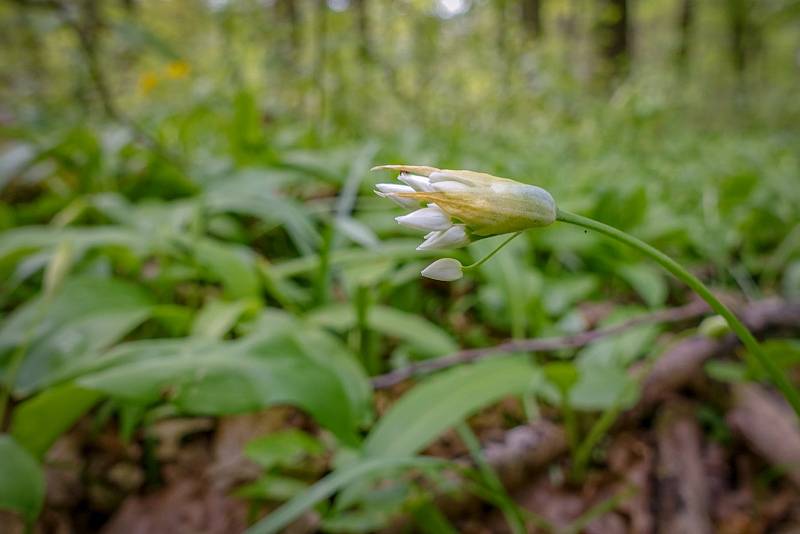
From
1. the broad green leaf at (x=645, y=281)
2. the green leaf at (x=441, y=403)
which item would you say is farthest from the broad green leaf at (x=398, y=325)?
Answer: the broad green leaf at (x=645, y=281)

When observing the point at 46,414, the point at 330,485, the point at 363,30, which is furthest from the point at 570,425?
the point at 363,30

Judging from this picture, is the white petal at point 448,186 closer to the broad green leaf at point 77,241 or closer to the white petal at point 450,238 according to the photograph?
A: the white petal at point 450,238

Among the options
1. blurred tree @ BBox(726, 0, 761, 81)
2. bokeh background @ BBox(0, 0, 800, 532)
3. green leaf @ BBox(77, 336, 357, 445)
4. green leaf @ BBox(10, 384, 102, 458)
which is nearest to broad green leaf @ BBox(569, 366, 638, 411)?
bokeh background @ BBox(0, 0, 800, 532)

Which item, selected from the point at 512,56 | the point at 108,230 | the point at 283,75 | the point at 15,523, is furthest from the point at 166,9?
the point at 15,523

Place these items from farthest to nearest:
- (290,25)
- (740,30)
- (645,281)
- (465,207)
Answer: (740,30)
(290,25)
(645,281)
(465,207)

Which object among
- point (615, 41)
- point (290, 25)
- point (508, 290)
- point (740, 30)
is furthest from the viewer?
point (740, 30)

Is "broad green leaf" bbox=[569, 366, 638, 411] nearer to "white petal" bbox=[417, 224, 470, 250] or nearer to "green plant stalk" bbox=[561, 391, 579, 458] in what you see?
"green plant stalk" bbox=[561, 391, 579, 458]

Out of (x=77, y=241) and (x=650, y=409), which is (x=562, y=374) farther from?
(x=77, y=241)
